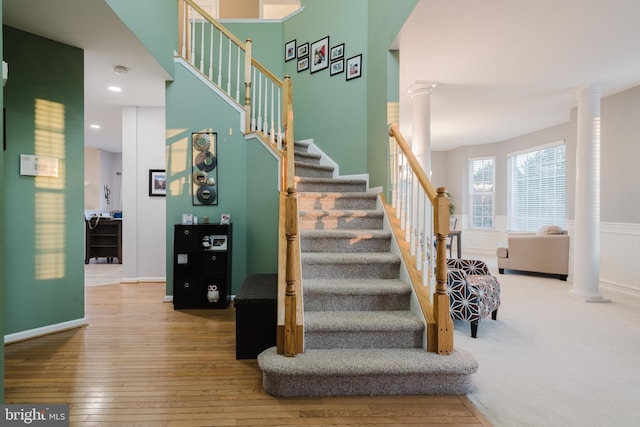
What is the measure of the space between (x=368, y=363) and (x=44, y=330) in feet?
10.3

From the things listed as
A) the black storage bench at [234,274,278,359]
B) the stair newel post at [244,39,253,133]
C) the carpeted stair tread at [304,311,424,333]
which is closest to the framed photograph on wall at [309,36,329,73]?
the stair newel post at [244,39,253,133]

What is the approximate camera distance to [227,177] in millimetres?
4359

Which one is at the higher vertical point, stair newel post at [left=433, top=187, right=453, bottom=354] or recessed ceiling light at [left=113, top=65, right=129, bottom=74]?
recessed ceiling light at [left=113, top=65, right=129, bottom=74]

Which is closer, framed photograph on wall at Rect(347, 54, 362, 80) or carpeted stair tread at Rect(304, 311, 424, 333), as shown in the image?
carpeted stair tread at Rect(304, 311, 424, 333)

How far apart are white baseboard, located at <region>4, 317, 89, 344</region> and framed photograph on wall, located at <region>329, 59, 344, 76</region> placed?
436 centimetres

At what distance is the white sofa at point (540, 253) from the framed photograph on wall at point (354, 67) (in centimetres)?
416

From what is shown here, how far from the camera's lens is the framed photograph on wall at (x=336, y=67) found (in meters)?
4.69

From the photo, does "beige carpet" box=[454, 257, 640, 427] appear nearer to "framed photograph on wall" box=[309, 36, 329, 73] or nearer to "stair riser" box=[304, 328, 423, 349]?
"stair riser" box=[304, 328, 423, 349]

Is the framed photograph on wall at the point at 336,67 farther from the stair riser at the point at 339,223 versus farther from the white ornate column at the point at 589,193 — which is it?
the white ornate column at the point at 589,193

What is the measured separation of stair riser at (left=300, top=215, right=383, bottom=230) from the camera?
3.46m

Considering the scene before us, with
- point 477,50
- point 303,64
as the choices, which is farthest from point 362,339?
point 303,64

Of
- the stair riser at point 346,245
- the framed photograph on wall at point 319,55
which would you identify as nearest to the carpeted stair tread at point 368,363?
the stair riser at point 346,245

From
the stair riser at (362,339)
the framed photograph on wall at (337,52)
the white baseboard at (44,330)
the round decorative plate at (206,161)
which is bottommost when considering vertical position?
the white baseboard at (44,330)
